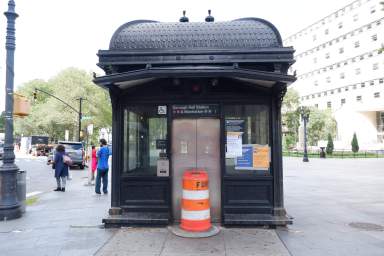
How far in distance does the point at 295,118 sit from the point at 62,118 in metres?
38.8

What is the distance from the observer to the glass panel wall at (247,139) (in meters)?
7.14

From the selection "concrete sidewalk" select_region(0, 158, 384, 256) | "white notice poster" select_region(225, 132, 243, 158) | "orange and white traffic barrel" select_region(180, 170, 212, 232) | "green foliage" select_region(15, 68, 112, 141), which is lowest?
"concrete sidewalk" select_region(0, 158, 384, 256)

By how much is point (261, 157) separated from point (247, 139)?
0.49 m

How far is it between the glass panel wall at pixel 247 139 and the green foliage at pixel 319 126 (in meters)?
49.1

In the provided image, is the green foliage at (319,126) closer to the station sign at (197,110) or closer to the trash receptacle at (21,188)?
the station sign at (197,110)

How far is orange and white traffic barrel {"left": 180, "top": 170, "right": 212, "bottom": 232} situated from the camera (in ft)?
21.1

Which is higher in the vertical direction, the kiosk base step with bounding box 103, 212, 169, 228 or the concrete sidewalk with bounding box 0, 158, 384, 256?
the kiosk base step with bounding box 103, 212, 169, 228

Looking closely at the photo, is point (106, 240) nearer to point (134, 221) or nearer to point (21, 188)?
point (134, 221)

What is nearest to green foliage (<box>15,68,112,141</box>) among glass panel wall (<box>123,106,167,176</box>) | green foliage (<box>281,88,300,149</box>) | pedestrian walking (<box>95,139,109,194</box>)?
green foliage (<box>281,88,300,149</box>)

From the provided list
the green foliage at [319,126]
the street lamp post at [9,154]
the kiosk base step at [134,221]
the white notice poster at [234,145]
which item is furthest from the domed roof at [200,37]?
the green foliage at [319,126]

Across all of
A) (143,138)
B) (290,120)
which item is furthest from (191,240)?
(290,120)

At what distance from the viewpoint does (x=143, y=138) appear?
7.55 metres

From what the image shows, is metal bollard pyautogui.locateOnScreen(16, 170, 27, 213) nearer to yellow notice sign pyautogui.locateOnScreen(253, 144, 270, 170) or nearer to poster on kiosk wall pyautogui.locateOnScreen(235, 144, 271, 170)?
poster on kiosk wall pyautogui.locateOnScreen(235, 144, 271, 170)

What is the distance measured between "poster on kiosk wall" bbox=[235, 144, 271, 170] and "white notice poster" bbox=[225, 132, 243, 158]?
10 centimetres
